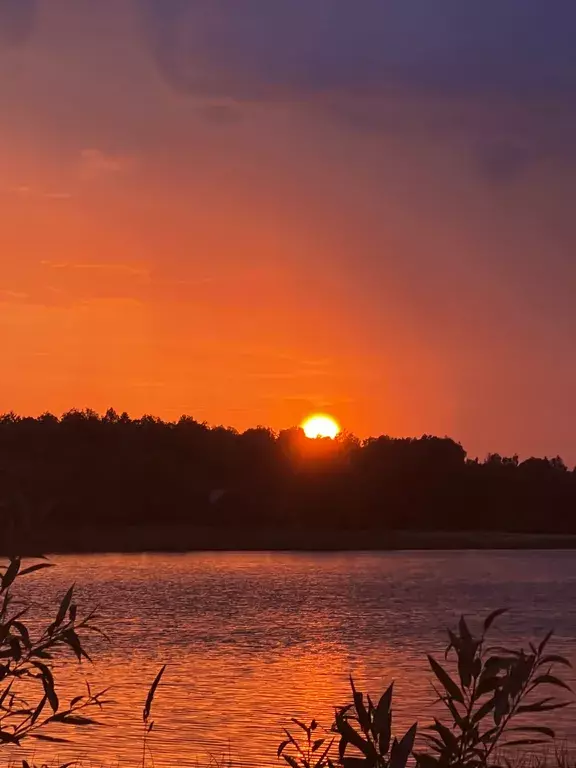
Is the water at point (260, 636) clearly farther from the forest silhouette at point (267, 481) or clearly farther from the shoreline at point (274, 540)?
the forest silhouette at point (267, 481)

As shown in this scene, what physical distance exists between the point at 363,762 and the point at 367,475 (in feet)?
365

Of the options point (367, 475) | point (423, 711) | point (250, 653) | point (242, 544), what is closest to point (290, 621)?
point (250, 653)

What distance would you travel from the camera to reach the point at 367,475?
115 metres

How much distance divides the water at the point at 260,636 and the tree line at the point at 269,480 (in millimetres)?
21431

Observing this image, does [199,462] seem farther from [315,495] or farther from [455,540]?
[455,540]

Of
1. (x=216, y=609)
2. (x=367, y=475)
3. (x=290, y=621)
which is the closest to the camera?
(x=290, y=621)

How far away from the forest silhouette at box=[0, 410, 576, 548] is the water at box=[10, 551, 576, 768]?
21.1 metres

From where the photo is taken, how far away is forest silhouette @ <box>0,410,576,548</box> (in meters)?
106

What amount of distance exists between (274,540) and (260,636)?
241 feet

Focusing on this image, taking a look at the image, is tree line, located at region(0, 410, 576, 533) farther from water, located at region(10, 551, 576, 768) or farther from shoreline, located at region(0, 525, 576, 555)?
water, located at region(10, 551, 576, 768)

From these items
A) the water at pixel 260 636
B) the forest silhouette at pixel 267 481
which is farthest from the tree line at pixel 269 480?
the water at pixel 260 636

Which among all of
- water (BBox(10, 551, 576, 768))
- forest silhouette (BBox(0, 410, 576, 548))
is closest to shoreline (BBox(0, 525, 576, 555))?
forest silhouette (BBox(0, 410, 576, 548))

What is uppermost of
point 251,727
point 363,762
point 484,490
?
point 484,490

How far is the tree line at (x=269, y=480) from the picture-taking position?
348ft
